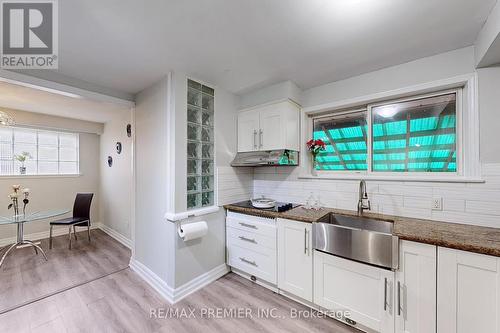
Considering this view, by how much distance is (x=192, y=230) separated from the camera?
1.98 m

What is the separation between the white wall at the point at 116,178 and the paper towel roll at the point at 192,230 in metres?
1.89

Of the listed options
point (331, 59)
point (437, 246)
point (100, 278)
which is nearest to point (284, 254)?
point (437, 246)

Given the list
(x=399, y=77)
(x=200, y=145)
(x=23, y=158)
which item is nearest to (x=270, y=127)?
(x=200, y=145)

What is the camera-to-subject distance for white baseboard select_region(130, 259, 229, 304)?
1954mm

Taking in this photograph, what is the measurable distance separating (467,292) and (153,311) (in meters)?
2.39

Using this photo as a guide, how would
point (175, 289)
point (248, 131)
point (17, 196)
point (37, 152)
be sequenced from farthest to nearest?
point (37, 152)
point (17, 196)
point (248, 131)
point (175, 289)

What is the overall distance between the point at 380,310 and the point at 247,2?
2.32 m

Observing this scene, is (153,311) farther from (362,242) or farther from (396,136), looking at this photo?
(396,136)

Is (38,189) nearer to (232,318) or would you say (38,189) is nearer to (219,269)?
(219,269)

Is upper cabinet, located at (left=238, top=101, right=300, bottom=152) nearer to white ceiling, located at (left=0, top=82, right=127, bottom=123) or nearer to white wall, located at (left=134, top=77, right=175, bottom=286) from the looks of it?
white wall, located at (left=134, top=77, right=175, bottom=286)

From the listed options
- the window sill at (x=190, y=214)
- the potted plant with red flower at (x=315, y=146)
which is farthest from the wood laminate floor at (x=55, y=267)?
the potted plant with red flower at (x=315, y=146)

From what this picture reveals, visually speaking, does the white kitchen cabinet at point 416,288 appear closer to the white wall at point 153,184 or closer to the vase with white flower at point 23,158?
the white wall at point 153,184

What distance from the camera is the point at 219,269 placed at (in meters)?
2.37

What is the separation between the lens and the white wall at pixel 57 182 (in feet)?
10.7
